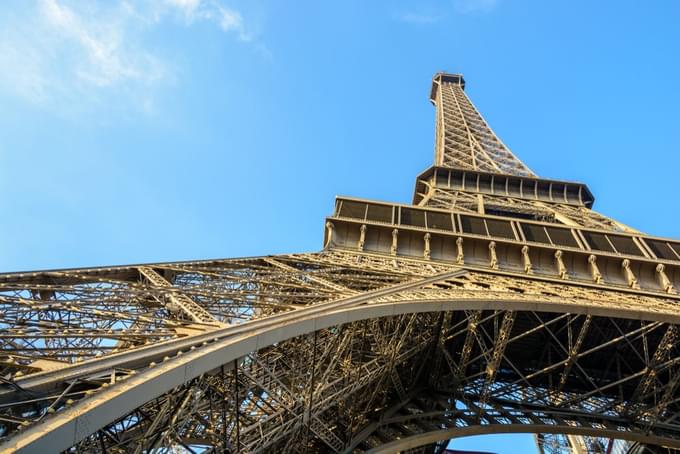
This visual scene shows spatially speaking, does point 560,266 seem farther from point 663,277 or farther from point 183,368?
point 183,368

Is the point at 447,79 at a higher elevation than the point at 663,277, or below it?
higher

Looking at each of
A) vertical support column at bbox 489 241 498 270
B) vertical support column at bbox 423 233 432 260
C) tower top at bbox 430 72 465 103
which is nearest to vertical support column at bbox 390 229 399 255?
vertical support column at bbox 423 233 432 260

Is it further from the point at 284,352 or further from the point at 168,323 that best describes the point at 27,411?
the point at 284,352

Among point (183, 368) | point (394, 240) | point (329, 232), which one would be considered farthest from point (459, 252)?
point (183, 368)

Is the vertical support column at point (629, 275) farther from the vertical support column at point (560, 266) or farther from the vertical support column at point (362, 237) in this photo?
the vertical support column at point (362, 237)

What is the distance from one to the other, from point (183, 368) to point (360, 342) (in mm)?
8846

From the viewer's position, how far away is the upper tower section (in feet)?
165

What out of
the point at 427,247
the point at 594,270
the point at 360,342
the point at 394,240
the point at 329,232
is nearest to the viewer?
the point at 360,342

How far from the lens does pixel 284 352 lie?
1335 centimetres

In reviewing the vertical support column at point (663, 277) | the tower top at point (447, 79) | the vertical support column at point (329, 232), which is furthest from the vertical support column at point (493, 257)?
the tower top at point (447, 79)

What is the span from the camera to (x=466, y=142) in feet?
192

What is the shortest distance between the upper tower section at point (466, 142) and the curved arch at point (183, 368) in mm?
35263

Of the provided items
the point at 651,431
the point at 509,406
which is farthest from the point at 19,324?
the point at 651,431

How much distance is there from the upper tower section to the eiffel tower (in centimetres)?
1697
